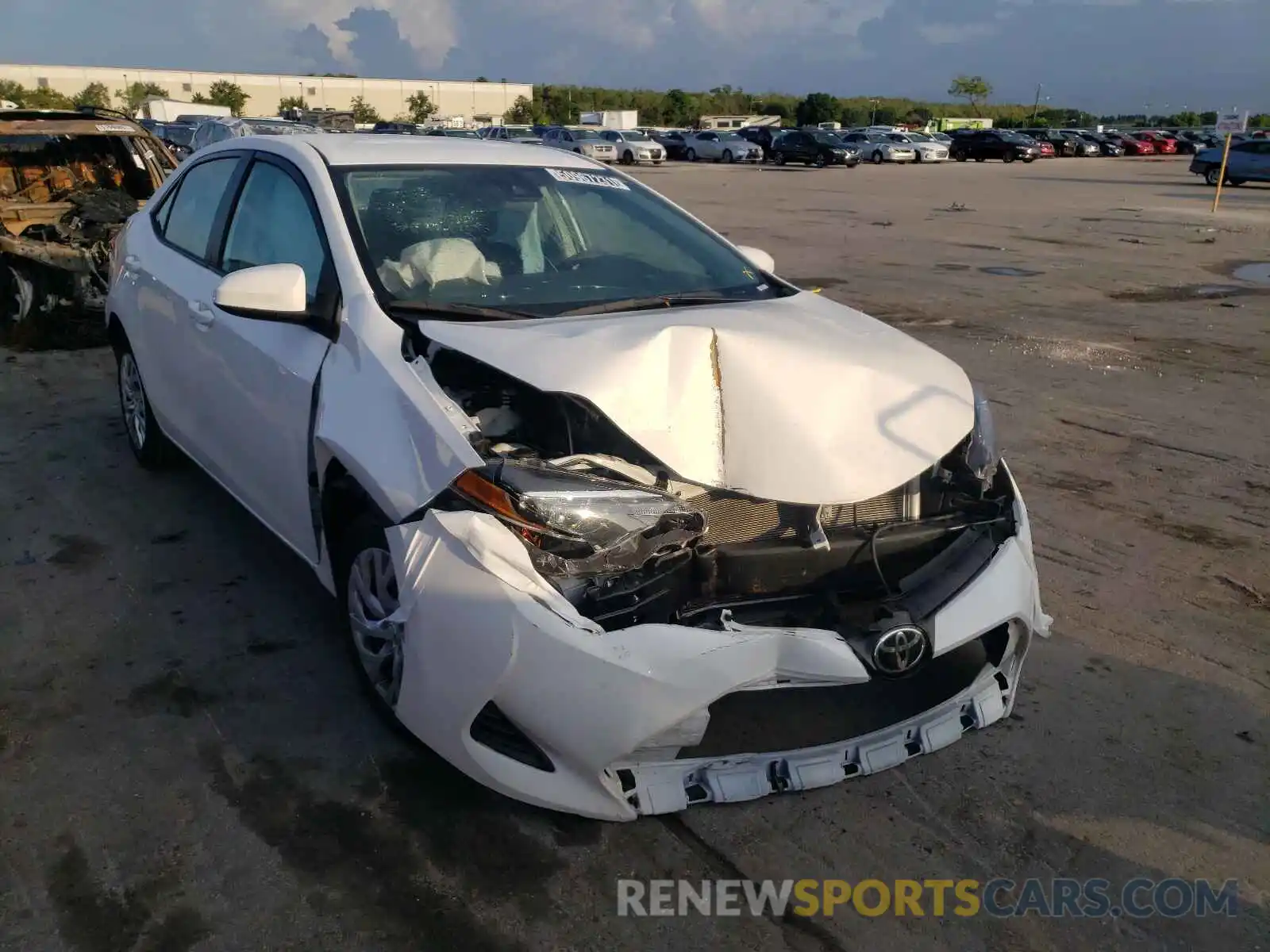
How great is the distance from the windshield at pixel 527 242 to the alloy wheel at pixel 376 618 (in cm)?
83

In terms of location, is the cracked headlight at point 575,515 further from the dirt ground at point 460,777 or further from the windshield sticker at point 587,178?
the windshield sticker at point 587,178

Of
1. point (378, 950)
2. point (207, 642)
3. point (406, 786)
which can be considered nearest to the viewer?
point (378, 950)

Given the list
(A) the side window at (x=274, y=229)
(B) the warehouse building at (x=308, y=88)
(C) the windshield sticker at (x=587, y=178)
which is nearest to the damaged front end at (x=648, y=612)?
(A) the side window at (x=274, y=229)

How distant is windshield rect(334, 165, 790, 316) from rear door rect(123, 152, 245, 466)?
0.97 meters

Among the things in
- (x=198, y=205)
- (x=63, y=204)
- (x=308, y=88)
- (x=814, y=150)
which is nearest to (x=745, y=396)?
(x=198, y=205)

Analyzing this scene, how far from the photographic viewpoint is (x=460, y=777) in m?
2.96

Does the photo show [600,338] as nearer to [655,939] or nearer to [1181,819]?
[655,939]

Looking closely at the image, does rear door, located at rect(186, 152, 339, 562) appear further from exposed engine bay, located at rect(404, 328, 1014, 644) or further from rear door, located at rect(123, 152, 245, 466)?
exposed engine bay, located at rect(404, 328, 1014, 644)

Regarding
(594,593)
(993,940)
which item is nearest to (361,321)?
(594,593)

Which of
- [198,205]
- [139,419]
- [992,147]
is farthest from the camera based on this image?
[992,147]

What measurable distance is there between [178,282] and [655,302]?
7.35ft

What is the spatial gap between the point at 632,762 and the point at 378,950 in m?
0.71

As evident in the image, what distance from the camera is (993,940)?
2416mm

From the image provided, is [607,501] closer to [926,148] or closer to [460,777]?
[460,777]
